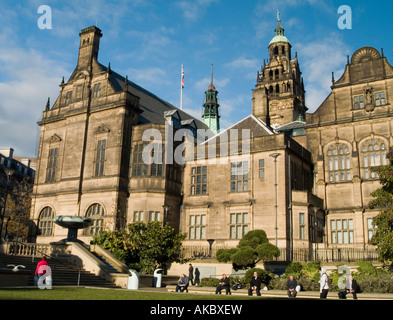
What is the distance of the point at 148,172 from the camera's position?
37594 millimetres

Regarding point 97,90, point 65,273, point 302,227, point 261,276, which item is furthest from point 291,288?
point 97,90

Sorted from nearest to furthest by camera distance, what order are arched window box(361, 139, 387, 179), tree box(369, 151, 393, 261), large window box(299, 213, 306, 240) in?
1. tree box(369, 151, 393, 261)
2. large window box(299, 213, 306, 240)
3. arched window box(361, 139, 387, 179)

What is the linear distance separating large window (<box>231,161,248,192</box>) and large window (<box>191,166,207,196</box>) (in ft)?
9.85

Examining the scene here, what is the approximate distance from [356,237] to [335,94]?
13.8 m

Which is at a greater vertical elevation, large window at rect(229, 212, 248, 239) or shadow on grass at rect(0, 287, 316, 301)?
large window at rect(229, 212, 248, 239)

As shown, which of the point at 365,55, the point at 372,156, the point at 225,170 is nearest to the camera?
the point at 372,156

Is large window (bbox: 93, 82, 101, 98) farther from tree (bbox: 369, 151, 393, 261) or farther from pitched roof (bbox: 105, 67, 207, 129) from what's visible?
tree (bbox: 369, 151, 393, 261)

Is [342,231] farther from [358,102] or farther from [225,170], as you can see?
[358,102]

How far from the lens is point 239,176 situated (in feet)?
122

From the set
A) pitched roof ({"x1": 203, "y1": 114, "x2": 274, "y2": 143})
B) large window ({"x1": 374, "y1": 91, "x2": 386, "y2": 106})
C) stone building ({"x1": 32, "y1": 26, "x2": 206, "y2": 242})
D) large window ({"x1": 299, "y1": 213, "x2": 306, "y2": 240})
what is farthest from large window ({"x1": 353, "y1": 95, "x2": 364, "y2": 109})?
stone building ({"x1": 32, "y1": 26, "x2": 206, "y2": 242})

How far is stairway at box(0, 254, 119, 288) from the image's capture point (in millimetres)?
23984

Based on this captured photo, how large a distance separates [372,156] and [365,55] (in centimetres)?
992

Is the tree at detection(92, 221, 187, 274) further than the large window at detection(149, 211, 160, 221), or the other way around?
the large window at detection(149, 211, 160, 221)

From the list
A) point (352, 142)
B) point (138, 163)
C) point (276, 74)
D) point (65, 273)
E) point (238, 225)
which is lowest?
point (65, 273)
